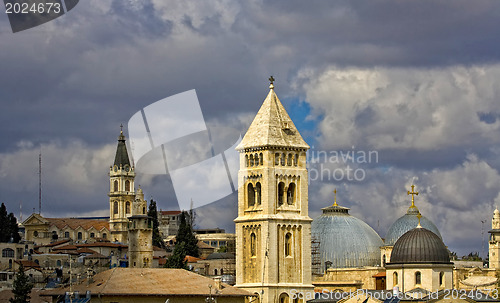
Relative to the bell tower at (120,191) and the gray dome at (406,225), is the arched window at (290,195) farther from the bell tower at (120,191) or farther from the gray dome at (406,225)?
the bell tower at (120,191)

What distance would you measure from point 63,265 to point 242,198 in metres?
54.2

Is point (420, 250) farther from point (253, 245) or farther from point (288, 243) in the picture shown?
point (253, 245)

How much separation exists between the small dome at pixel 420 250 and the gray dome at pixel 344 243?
19084mm

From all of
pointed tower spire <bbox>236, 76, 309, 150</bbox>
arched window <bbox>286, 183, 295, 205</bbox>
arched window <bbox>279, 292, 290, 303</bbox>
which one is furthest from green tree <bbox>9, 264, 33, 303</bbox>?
arched window <bbox>286, 183, 295, 205</bbox>

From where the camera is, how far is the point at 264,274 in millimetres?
76938

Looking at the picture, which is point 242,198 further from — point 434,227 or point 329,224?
point 434,227

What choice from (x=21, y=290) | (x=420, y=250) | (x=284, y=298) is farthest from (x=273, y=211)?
(x=21, y=290)

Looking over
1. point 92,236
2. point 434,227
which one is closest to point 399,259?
point 434,227

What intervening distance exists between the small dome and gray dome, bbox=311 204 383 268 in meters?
19.1

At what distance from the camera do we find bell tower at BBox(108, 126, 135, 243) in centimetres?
16550

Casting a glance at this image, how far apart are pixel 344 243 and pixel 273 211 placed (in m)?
30.3

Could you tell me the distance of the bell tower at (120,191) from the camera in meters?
166

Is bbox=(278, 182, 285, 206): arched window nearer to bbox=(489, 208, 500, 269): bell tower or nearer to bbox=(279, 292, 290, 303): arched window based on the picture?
bbox=(279, 292, 290, 303): arched window

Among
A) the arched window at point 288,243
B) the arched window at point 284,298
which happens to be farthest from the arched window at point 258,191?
the arched window at point 284,298
